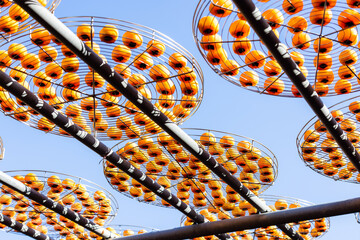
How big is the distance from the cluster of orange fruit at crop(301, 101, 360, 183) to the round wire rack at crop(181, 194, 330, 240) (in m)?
1.96

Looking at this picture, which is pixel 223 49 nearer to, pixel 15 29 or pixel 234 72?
pixel 234 72

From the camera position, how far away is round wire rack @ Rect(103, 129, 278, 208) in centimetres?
1242

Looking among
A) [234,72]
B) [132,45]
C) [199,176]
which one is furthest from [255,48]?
[199,176]

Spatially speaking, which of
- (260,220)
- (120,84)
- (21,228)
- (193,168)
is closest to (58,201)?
(21,228)

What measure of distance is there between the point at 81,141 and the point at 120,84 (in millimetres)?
2077

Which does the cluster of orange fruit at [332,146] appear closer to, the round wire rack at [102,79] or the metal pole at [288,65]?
the metal pole at [288,65]

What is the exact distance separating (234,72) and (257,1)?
5.04 feet

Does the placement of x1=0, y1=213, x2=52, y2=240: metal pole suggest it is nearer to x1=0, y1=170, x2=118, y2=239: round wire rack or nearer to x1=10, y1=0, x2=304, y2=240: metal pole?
x1=0, y1=170, x2=118, y2=239: round wire rack

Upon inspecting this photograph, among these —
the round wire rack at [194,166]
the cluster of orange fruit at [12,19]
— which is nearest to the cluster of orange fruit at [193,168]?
the round wire rack at [194,166]

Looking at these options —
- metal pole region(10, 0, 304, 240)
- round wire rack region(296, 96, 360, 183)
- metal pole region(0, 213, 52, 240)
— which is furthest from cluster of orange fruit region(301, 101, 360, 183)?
metal pole region(0, 213, 52, 240)

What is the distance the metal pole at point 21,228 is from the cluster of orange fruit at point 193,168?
3.32 m

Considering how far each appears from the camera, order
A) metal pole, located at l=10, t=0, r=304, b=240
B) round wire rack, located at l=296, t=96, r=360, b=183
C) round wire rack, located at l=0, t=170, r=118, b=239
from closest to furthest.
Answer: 1. metal pole, located at l=10, t=0, r=304, b=240
2. round wire rack, located at l=296, t=96, r=360, b=183
3. round wire rack, located at l=0, t=170, r=118, b=239

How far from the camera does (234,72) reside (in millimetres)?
9836

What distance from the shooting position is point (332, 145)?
12.4 metres
